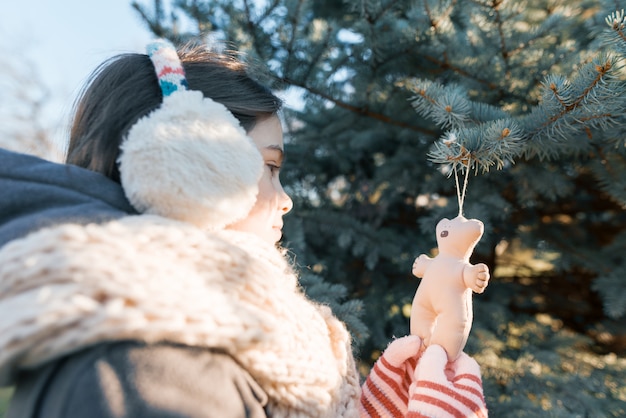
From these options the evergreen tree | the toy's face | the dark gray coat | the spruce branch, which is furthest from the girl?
the spruce branch

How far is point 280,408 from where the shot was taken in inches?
Answer: 27.3

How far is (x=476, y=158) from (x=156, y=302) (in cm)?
65

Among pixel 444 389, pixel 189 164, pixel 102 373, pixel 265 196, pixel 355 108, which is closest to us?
pixel 102 373

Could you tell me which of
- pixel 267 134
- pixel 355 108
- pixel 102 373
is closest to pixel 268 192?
pixel 267 134

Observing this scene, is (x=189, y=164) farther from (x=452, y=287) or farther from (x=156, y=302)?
(x=452, y=287)

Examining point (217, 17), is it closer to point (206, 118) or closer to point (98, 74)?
point (98, 74)

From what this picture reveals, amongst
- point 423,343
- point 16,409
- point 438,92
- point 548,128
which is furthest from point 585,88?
point 16,409

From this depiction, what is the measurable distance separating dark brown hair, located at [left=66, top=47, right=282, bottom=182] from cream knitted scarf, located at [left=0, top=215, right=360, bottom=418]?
0.22 m

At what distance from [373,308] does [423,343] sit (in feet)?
2.70

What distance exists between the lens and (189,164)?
69 centimetres

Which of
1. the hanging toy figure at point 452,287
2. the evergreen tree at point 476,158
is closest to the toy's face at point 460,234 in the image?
the hanging toy figure at point 452,287

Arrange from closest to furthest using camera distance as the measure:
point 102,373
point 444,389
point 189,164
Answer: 1. point 102,373
2. point 189,164
3. point 444,389

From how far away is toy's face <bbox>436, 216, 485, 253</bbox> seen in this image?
2.83 ft

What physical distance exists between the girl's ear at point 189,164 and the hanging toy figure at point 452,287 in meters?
0.38
